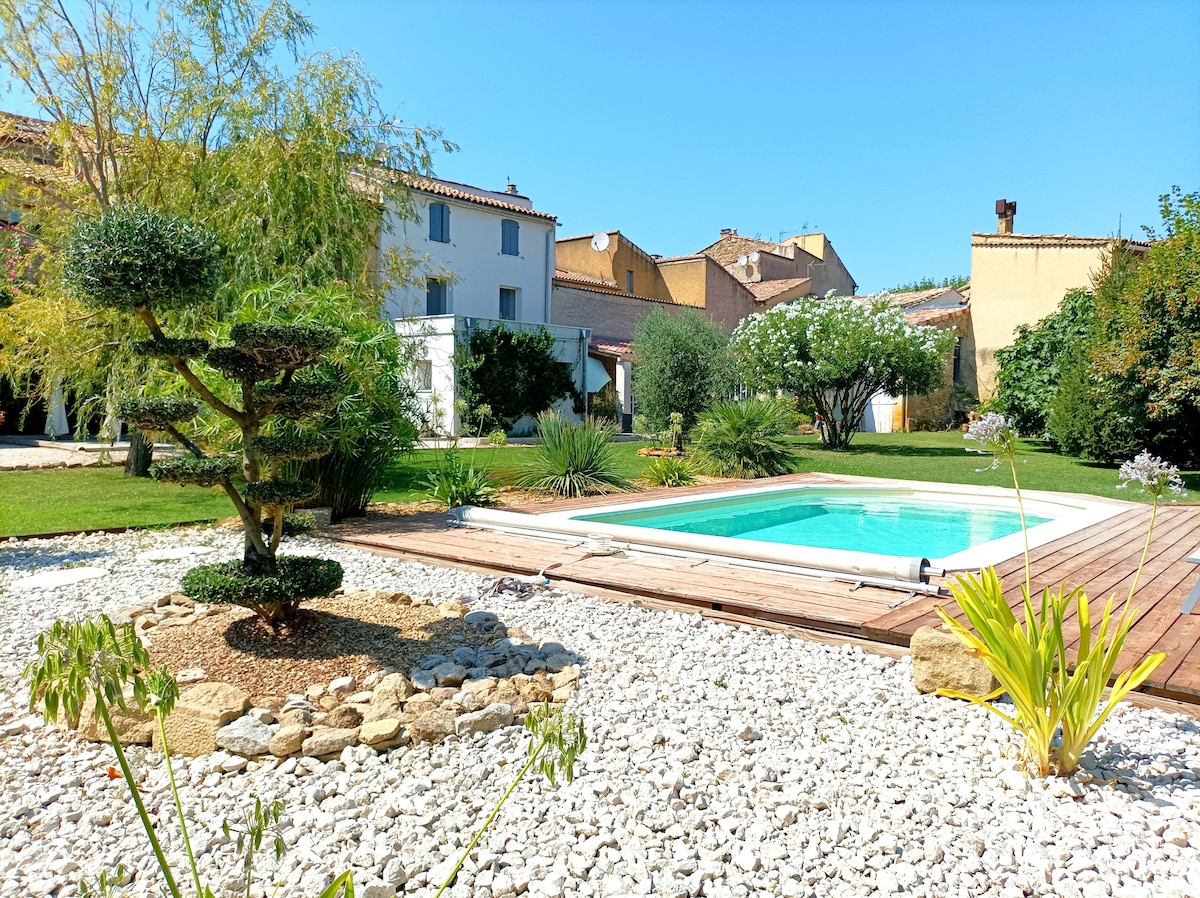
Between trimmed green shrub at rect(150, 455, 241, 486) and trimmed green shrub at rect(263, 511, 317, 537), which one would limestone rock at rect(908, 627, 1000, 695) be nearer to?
trimmed green shrub at rect(263, 511, 317, 537)

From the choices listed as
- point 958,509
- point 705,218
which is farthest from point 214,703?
point 705,218

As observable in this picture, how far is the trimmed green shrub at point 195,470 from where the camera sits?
4.31 m

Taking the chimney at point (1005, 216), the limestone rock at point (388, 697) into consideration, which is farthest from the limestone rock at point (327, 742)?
the chimney at point (1005, 216)

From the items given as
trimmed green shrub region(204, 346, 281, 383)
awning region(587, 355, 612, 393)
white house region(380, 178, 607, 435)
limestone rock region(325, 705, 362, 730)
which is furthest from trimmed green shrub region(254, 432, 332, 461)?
awning region(587, 355, 612, 393)

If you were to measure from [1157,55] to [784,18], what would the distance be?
16.6ft

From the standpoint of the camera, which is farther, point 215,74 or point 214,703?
point 215,74

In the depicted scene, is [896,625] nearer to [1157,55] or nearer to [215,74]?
[1157,55]

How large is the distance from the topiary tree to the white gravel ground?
1180 mm

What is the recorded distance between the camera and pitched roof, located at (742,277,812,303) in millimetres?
42125

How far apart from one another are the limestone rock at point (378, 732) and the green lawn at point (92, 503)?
269 inches

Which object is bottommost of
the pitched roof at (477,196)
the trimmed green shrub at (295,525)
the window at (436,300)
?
the trimmed green shrub at (295,525)

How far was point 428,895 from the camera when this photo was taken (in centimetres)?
265

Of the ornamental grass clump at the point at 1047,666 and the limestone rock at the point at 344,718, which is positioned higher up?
the ornamental grass clump at the point at 1047,666

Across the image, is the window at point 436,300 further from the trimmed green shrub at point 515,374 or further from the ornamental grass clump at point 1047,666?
the ornamental grass clump at point 1047,666
